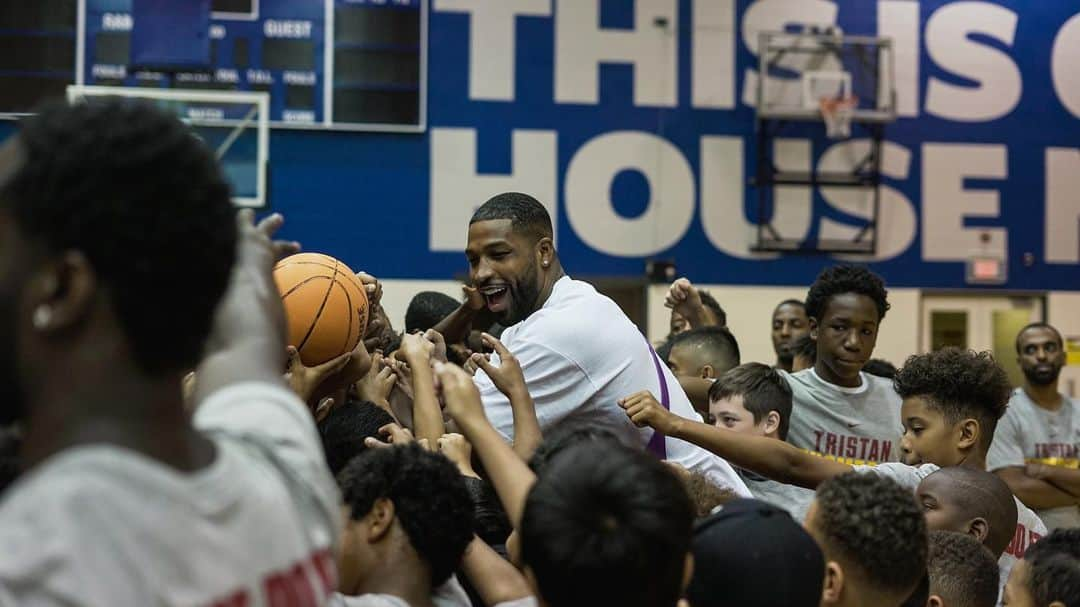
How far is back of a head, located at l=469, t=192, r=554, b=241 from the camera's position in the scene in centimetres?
388

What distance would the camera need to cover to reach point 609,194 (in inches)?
466

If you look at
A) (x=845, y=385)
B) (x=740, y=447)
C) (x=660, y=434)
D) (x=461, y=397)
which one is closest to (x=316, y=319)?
(x=660, y=434)

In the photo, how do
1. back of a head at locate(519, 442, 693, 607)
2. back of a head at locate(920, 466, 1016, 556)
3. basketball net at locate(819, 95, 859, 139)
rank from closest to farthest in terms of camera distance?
back of a head at locate(519, 442, 693, 607) < back of a head at locate(920, 466, 1016, 556) < basketball net at locate(819, 95, 859, 139)

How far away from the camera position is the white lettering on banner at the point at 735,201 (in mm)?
11945

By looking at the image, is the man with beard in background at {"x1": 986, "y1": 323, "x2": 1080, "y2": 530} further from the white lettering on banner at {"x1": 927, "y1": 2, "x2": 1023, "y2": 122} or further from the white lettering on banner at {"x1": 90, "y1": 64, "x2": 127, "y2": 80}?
the white lettering on banner at {"x1": 90, "y1": 64, "x2": 127, "y2": 80}

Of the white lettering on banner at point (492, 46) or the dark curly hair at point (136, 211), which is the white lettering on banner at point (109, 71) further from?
the dark curly hair at point (136, 211)

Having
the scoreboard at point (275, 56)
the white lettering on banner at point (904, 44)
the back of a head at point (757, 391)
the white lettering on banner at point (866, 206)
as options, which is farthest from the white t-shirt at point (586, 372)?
the white lettering on banner at point (904, 44)

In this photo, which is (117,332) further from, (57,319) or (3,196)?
(3,196)

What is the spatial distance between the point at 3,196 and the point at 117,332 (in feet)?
0.57

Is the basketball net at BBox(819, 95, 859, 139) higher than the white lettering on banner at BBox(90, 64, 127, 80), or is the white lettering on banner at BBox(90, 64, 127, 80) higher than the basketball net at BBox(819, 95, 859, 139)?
the white lettering on banner at BBox(90, 64, 127, 80)

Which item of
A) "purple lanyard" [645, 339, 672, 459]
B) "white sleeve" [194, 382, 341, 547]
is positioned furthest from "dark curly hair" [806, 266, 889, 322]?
"white sleeve" [194, 382, 341, 547]

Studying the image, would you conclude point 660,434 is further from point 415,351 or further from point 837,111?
point 837,111

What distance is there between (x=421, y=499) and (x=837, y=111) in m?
9.94

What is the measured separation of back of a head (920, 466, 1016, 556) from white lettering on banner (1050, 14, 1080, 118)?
10119mm
